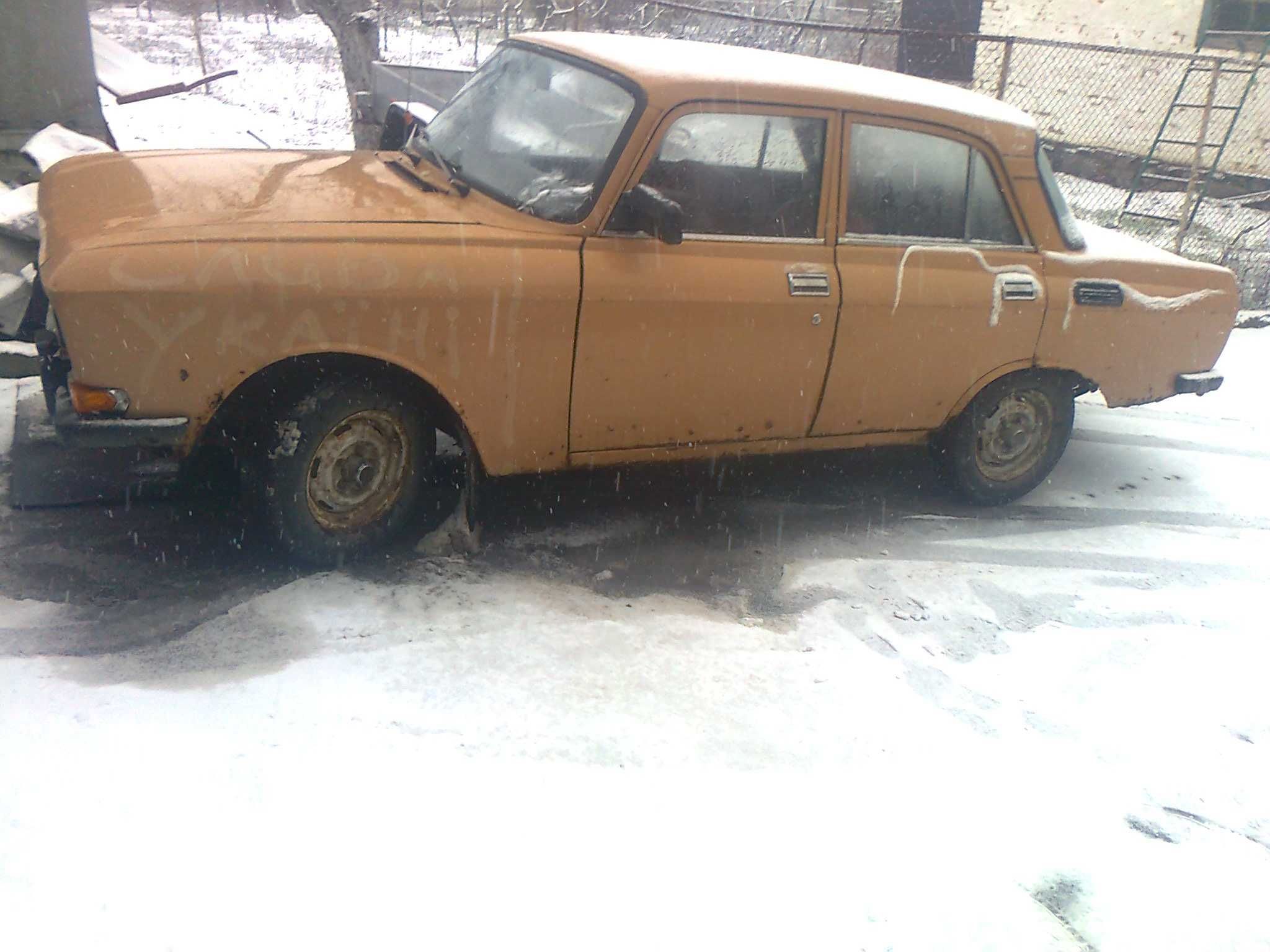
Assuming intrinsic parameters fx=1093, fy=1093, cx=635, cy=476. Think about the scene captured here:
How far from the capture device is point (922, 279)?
4500 mm

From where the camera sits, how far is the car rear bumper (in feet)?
17.3

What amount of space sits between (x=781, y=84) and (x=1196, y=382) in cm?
262

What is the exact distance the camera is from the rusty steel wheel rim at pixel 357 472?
12.4ft

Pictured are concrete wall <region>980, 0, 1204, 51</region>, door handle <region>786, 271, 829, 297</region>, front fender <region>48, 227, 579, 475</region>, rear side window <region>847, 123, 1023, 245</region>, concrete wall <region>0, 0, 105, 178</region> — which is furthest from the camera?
concrete wall <region>980, 0, 1204, 51</region>

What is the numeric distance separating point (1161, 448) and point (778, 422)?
2982 millimetres

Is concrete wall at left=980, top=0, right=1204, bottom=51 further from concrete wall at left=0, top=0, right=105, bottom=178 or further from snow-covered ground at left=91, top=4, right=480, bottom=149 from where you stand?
concrete wall at left=0, top=0, right=105, bottom=178

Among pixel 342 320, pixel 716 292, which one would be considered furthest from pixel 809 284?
pixel 342 320

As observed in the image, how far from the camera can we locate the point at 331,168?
4312 mm

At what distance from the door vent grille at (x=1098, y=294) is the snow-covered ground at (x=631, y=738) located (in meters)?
1.10

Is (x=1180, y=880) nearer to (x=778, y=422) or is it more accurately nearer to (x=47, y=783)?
(x=778, y=422)

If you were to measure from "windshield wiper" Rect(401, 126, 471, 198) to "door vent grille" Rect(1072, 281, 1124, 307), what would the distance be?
271 cm

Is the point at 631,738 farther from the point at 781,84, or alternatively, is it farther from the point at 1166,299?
the point at 1166,299

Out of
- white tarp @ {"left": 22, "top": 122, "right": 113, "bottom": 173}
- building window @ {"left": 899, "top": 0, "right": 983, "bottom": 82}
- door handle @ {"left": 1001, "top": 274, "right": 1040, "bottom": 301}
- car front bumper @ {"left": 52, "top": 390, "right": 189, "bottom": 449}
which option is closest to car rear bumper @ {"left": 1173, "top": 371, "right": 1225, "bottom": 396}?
door handle @ {"left": 1001, "top": 274, "right": 1040, "bottom": 301}

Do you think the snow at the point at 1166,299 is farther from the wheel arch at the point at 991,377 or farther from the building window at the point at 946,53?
the building window at the point at 946,53
